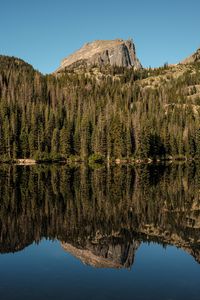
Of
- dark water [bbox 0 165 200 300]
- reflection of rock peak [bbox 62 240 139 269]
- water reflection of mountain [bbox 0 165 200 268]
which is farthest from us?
water reflection of mountain [bbox 0 165 200 268]

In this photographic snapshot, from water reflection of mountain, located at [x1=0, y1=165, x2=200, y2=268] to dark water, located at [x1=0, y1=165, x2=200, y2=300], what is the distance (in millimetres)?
70

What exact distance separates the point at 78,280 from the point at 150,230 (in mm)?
11793

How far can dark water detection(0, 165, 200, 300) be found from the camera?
64.8 feet

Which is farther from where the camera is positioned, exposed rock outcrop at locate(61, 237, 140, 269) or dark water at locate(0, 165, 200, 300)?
exposed rock outcrop at locate(61, 237, 140, 269)

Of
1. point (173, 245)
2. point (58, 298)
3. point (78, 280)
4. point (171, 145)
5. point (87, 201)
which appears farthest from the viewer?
point (171, 145)

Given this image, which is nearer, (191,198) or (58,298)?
(58,298)

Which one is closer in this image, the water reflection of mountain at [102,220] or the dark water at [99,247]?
the dark water at [99,247]

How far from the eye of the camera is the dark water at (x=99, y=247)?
19750mm

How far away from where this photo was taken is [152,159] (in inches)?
5832

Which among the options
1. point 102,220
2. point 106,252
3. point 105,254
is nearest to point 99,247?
point 106,252

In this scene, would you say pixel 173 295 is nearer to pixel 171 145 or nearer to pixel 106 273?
pixel 106 273

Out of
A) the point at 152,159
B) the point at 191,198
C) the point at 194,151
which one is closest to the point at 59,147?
the point at 152,159

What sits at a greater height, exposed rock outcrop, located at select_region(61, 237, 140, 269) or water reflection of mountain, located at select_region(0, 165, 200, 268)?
water reflection of mountain, located at select_region(0, 165, 200, 268)

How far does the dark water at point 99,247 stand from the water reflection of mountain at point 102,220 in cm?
7
